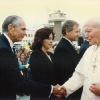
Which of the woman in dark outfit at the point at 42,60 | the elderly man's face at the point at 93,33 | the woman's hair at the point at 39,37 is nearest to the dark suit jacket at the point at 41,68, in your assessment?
the woman in dark outfit at the point at 42,60

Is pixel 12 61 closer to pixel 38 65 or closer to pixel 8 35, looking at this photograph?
pixel 8 35

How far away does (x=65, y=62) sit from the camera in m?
3.80

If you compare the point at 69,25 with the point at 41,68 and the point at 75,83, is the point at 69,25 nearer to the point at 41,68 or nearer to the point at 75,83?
the point at 41,68

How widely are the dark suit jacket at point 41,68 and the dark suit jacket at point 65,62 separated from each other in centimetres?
20

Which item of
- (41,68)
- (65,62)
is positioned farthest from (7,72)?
(65,62)

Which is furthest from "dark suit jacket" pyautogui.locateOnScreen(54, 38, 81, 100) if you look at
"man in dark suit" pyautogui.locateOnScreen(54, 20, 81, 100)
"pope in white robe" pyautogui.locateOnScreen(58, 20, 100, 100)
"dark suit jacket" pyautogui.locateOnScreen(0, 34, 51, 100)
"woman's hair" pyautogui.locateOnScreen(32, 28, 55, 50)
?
"dark suit jacket" pyautogui.locateOnScreen(0, 34, 51, 100)

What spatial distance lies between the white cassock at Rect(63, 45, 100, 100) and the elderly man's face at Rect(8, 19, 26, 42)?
94 centimetres

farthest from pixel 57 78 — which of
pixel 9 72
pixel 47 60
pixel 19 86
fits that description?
pixel 9 72

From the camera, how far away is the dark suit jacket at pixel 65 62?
3793mm

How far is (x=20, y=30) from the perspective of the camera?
313cm

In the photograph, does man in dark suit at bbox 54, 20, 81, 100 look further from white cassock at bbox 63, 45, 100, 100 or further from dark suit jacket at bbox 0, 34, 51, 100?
dark suit jacket at bbox 0, 34, 51, 100

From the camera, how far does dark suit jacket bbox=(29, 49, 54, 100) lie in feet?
11.5

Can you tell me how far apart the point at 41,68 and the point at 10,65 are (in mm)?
799

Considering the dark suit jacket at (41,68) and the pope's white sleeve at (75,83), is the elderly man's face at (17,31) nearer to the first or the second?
the dark suit jacket at (41,68)
